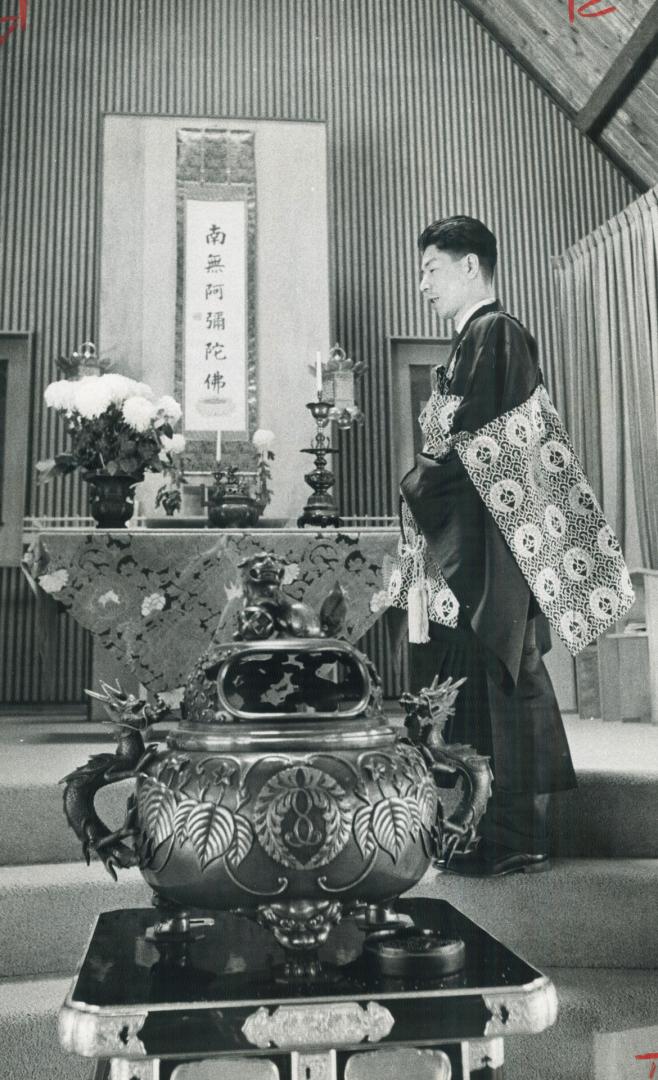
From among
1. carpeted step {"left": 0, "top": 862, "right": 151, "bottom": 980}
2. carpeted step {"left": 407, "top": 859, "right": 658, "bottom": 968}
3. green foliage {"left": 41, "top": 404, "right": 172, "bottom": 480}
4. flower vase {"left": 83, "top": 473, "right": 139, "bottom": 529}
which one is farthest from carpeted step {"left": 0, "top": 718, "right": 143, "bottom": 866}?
green foliage {"left": 41, "top": 404, "right": 172, "bottom": 480}

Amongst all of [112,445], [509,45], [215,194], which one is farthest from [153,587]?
[509,45]

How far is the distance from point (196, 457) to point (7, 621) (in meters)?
1.30

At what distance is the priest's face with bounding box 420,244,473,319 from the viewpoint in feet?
6.29

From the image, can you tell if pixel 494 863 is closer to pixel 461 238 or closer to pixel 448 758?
pixel 448 758

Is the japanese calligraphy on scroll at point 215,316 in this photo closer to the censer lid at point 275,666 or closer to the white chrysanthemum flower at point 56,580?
the white chrysanthemum flower at point 56,580

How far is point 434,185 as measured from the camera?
18.6ft

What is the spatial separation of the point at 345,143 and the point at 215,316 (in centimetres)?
133

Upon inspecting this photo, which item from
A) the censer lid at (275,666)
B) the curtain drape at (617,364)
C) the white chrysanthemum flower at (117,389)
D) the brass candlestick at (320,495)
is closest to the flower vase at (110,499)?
the white chrysanthemum flower at (117,389)

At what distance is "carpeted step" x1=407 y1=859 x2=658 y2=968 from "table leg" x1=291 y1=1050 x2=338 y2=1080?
2.98 feet

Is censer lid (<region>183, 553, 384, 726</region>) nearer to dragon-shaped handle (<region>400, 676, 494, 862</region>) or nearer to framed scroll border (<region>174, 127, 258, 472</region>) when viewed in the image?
dragon-shaped handle (<region>400, 676, 494, 862</region>)

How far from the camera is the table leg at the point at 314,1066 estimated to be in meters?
0.89

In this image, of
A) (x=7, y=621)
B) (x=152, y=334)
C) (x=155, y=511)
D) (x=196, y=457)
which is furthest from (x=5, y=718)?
(x=152, y=334)

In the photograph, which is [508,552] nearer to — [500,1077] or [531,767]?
[531,767]

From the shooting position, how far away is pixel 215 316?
204 inches
